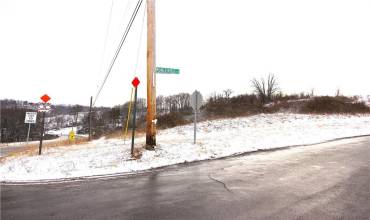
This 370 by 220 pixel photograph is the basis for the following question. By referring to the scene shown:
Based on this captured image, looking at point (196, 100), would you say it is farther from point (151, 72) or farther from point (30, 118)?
point (30, 118)

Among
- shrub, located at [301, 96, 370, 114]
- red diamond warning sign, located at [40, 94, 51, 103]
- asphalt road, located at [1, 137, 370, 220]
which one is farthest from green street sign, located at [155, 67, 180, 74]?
shrub, located at [301, 96, 370, 114]

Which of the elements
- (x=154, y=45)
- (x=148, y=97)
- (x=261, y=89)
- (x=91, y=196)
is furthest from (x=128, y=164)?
(x=261, y=89)

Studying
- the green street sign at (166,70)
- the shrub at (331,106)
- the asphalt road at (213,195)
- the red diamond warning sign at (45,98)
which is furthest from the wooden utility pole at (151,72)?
the shrub at (331,106)

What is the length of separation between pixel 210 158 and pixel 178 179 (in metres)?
3.95

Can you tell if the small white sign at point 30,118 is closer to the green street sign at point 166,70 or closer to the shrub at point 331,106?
the green street sign at point 166,70

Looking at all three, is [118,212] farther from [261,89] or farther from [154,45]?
[261,89]

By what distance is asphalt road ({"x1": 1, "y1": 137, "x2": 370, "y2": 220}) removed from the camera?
199 inches

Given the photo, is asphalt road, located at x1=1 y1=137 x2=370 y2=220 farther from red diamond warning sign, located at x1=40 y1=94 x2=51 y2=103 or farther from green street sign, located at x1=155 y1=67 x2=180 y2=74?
red diamond warning sign, located at x1=40 y1=94 x2=51 y2=103

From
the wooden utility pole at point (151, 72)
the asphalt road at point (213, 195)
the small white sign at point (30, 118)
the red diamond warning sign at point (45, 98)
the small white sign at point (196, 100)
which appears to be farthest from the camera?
the small white sign at point (30, 118)

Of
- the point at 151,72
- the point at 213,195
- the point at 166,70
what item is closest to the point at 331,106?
the point at 166,70

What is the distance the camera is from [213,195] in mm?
6129

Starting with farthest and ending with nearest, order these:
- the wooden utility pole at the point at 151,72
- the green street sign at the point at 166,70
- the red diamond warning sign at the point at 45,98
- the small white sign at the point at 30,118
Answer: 1. the small white sign at the point at 30,118
2. the red diamond warning sign at the point at 45,98
3. the green street sign at the point at 166,70
4. the wooden utility pole at the point at 151,72

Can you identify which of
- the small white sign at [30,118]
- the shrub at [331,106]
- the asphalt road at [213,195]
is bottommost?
the asphalt road at [213,195]

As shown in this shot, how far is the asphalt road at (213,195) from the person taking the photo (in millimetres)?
5055
